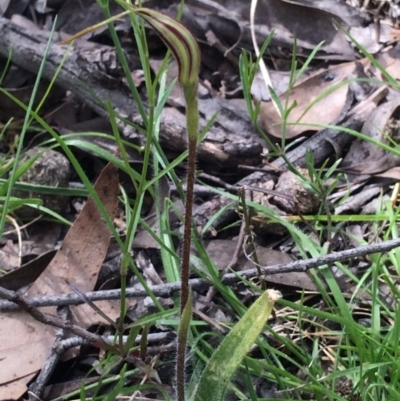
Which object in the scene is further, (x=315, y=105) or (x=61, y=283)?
(x=315, y=105)

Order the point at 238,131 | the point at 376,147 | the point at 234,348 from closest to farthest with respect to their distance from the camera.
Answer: the point at 234,348, the point at 376,147, the point at 238,131

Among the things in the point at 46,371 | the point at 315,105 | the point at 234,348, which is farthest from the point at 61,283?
the point at 315,105

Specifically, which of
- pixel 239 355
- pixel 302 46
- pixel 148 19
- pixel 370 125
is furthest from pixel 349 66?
pixel 148 19

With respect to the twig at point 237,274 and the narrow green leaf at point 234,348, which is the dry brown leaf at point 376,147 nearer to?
the twig at point 237,274

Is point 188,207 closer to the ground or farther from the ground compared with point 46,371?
farther from the ground

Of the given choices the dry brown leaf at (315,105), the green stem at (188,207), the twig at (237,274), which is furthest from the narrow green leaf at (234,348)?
the dry brown leaf at (315,105)

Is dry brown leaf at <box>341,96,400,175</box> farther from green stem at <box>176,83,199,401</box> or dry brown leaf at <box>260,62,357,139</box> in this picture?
green stem at <box>176,83,199,401</box>

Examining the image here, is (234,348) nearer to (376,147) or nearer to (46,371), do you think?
(46,371)
